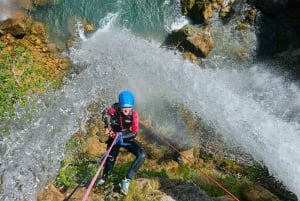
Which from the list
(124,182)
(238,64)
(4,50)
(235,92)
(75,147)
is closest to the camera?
(124,182)

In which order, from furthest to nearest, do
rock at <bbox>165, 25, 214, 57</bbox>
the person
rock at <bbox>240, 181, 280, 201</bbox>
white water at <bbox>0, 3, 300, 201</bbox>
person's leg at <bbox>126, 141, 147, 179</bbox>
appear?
rock at <bbox>165, 25, 214, 57</bbox>, white water at <bbox>0, 3, 300, 201</bbox>, rock at <bbox>240, 181, 280, 201</bbox>, person's leg at <bbox>126, 141, 147, 179</bbox>, the person

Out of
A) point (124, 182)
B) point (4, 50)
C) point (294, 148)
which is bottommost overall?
point (294, 148)

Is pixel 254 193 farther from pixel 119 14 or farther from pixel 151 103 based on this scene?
Answer: pixel 119 14

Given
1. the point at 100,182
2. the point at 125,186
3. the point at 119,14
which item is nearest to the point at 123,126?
the point at 125,186

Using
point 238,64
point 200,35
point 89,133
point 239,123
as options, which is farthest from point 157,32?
point 89,133

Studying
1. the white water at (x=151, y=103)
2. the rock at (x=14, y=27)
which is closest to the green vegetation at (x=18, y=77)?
the white water at (x=151, y=103)

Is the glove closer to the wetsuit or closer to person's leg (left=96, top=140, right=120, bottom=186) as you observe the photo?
the wetsuit

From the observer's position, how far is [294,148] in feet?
39.1

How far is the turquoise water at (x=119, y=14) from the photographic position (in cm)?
1669

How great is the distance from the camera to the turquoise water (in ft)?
54.7

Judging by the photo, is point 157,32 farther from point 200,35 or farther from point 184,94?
point 184,94

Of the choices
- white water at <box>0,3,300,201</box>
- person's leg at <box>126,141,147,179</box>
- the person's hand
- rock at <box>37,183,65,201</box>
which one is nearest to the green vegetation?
white water at <box>0,3,300,201</box>

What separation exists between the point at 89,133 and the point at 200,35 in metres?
6.77

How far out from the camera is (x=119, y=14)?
17.5 meters
